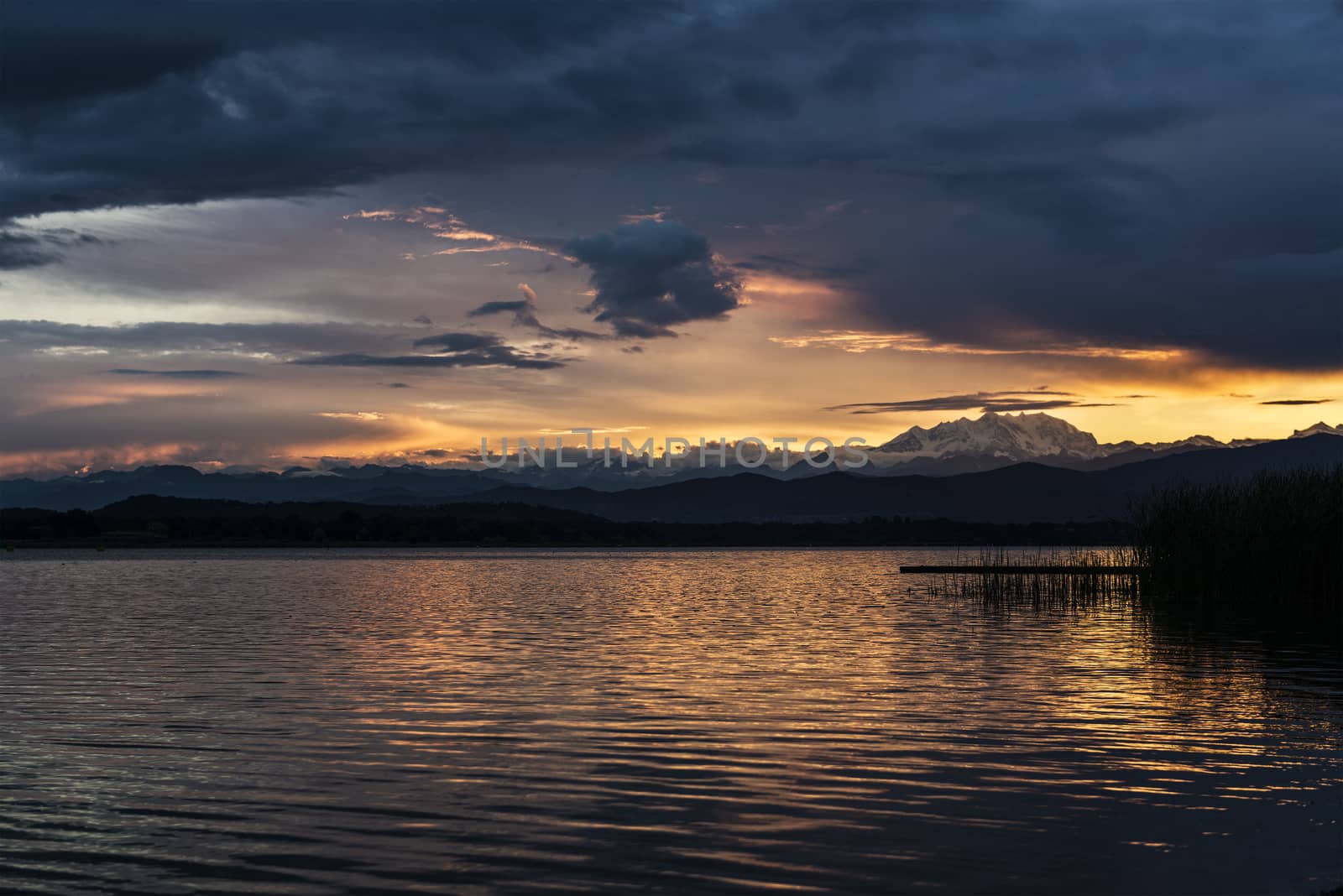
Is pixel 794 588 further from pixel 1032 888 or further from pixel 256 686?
pixel 1032 888

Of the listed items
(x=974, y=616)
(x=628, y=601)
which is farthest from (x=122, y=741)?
(x=628, y=601)

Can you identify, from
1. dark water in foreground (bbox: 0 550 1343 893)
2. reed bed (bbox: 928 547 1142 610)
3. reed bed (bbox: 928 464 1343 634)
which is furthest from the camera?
reed bed (bbox: 928 547 1142 610)

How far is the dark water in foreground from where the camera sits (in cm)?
1337

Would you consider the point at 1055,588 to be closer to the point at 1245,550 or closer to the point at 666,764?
the point at 1245,550

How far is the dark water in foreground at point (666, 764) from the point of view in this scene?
43.9ft

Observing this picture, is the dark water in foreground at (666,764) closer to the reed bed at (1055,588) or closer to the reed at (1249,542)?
the reed at (1249,542)

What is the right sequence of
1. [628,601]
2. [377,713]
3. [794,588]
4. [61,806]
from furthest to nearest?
[794,588] < [628,601] < [377,713] < [61,806]

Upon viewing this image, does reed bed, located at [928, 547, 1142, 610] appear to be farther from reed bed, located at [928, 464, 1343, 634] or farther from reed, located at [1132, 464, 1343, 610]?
reed, located at [1132, 464, 1343, 610]

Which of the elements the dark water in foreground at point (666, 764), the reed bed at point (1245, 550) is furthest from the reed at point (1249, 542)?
the dark water in foreground at point (666, 764)

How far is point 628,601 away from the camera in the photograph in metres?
64.8

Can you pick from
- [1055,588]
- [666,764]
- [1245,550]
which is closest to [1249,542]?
[1245,550]

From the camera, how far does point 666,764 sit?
61.7 ft

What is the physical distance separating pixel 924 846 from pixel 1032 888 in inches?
67.5

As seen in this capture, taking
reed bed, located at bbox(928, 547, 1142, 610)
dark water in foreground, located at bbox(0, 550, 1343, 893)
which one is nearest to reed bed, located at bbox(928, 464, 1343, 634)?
reed bed, located at bbox(928, 547, 1142, 610)
